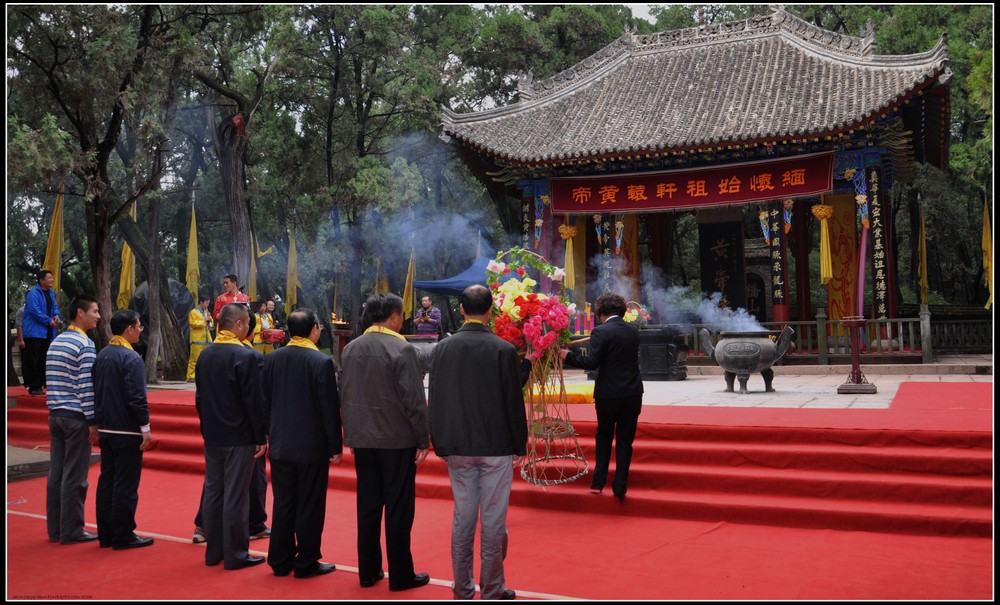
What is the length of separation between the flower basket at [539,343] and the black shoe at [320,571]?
1711 mm

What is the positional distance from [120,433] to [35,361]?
5.57 metres

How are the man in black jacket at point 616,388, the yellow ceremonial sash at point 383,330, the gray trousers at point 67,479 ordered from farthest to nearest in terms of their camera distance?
the man in black jacket at point 616,388, the gray trousers at point 67,479, the yellow ceremonial sash at point 383,330

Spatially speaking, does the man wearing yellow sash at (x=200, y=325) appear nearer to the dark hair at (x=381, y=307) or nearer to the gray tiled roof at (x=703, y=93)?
the gray tiled roof at (x=703, y=93)

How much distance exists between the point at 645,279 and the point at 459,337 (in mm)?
13720

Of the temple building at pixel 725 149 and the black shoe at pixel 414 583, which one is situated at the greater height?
the temple building at pixel 725 149

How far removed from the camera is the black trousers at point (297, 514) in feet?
13.0

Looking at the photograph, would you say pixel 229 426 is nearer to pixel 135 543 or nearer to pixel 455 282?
pixel 135 543

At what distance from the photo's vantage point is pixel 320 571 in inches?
158

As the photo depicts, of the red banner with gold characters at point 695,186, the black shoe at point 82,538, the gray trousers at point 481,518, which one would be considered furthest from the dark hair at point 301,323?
the red banner with gold characters at point 695,186

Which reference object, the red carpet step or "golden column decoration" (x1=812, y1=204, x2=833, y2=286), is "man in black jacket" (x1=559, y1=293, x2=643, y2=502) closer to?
the red carpet step

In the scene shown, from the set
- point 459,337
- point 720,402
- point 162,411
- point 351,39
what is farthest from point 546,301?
point 351,39

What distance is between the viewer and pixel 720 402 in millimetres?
7793

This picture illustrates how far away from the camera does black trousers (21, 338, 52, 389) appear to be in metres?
9.02

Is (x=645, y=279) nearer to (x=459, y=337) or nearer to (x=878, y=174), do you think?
(x=878, y=174)
